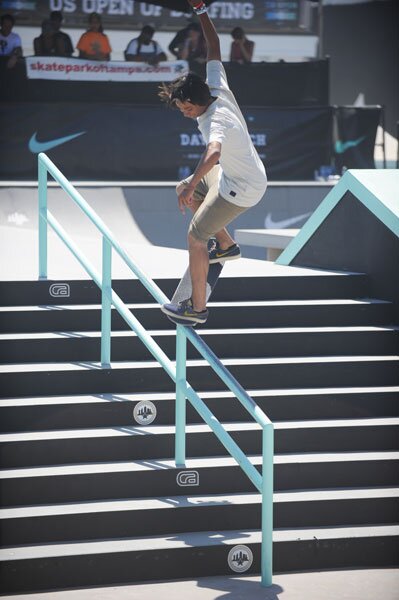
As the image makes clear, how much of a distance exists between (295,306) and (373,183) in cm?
124

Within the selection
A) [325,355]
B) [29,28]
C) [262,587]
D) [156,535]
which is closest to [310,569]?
[262,587]

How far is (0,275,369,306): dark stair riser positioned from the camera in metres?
7.54

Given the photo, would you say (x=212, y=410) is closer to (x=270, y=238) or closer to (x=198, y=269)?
(x=198, y=269)

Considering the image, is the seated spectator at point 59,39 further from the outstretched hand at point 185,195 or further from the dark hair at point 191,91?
the outstretched hand at point 185,195

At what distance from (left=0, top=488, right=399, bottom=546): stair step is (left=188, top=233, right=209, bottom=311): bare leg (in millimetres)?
1200

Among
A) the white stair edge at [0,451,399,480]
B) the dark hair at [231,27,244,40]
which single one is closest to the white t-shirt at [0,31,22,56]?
the dark hair at [231,27,244,40]

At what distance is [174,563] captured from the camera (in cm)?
597

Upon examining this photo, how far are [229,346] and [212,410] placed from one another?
23.9 inches

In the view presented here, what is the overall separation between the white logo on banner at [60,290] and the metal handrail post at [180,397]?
4.88 ft

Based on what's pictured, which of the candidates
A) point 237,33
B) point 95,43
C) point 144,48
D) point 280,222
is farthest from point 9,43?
point 280,222

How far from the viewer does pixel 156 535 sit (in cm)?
616

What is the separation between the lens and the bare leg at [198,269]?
6.30 metres

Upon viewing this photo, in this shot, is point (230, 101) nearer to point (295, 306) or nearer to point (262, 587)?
point (295, 306)

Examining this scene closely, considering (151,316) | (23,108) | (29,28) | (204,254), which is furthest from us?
(29,28)
